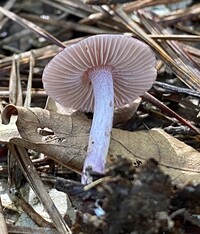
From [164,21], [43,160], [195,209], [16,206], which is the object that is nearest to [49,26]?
[164,21]

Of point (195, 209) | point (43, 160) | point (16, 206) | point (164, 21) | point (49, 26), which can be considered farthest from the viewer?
point (49, 26)

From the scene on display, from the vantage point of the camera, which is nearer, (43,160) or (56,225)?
(56,225)

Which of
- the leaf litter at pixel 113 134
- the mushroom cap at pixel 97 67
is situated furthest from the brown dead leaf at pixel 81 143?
the mushroom cap at pixel 97 67

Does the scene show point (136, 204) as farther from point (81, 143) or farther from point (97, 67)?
A: point (97, 67)

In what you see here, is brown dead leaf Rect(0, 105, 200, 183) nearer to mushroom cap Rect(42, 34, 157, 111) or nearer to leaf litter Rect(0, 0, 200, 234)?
leaf litter Rect(0, 0, 200, 234)

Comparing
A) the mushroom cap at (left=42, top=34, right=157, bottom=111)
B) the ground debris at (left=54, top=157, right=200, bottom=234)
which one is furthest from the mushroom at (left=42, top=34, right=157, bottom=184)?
the ground debris at (left=54, top=157, right=200, bottom=234)

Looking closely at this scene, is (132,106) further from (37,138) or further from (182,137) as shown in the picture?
(37,138)
